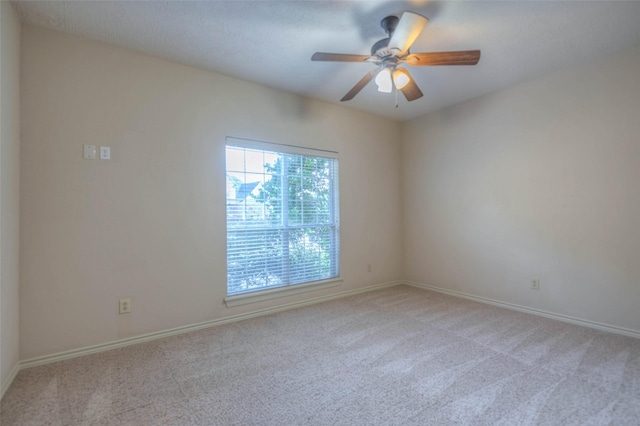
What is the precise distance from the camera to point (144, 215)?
8.64ft

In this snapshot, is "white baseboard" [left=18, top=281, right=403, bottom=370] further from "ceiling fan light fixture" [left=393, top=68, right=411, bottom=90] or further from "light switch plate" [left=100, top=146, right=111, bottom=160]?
"ceiling fan light fixture" [left=393, top=68, right=411, bottom=90]

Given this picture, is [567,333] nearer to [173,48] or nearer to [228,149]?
[228,149]

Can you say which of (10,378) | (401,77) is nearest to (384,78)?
(401,77)

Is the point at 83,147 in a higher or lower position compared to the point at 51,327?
higher

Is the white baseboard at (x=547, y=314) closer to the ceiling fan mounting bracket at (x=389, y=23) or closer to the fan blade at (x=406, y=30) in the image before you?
the fan blade at (x=406, y=30)

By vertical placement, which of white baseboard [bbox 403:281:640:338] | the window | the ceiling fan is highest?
the ceiling fan

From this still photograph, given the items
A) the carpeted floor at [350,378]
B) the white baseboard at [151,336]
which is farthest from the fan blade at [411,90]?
the white baseboard at [151,336]

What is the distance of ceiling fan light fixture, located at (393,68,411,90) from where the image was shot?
7.66 feet

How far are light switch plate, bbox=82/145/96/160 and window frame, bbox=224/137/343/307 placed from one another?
1100 millimetres

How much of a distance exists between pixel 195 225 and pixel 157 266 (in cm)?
49

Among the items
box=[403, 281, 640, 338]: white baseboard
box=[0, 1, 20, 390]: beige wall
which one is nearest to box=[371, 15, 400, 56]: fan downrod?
box=[0, 1, 20, 390]: beige wall

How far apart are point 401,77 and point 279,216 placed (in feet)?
6.28

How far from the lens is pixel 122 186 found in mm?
Answer: 2529

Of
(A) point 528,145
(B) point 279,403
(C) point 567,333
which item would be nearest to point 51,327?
(B) point 279,403
